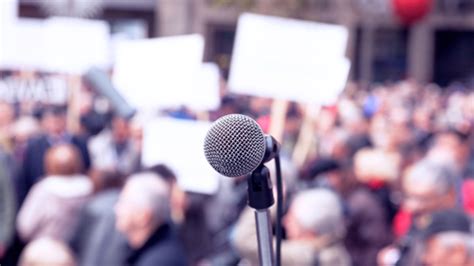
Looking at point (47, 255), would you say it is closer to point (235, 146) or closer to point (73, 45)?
point (235, 146)

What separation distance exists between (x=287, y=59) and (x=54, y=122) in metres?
3.07

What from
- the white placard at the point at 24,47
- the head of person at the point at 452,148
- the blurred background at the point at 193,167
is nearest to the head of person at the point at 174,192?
the blurred background at the point at 193,167

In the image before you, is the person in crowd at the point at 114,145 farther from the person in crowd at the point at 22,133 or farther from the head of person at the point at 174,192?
the head of person at the point at 174,192

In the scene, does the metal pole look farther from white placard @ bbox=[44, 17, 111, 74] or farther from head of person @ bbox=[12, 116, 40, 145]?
white placard @ bbox=[44, 17, 111, 74]

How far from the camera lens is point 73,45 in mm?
8086

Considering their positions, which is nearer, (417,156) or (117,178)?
(117,178)

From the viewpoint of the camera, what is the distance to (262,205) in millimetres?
1928

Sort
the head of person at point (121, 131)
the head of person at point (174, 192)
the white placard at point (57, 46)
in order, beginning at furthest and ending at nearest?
the white placard at point (57, 46) → the head of person at point (121, 131) → the head of person at point (174, 192)

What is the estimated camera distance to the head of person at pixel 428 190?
4.28 metres

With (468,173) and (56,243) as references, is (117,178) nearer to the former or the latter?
(56,243)

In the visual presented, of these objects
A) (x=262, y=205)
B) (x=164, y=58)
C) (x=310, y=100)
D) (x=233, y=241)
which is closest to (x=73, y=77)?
(x=164, y=58)

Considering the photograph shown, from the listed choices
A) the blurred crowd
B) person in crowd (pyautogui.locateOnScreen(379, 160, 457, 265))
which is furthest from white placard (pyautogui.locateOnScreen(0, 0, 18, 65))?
person in crowd (pyautogui.locateOnScreen(379, 160, 457, 265))

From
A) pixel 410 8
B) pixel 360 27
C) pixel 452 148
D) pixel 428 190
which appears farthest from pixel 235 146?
pixel 360 27

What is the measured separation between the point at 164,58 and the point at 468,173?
219cm
